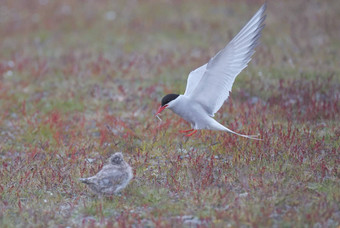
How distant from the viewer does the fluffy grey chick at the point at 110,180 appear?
6.63 meters

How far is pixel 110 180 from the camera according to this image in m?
6.63

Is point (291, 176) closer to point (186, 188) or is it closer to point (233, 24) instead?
point (186, 188)

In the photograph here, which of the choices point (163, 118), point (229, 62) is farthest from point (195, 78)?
point (163, 118)

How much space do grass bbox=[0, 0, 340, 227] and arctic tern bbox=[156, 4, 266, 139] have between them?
63 centimetres

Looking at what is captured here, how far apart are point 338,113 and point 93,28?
10882 mm

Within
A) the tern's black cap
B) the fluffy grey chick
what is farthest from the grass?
the tern's black cap

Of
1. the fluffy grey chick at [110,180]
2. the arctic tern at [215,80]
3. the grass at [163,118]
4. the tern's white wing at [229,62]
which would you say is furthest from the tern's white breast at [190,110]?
the fluffy grey chick at [110,180]

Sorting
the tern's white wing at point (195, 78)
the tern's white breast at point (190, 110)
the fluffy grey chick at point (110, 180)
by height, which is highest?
the tern's white wing at point (195, 78)

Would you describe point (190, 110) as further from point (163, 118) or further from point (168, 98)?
point (163, 118)

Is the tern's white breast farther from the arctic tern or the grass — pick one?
the grass

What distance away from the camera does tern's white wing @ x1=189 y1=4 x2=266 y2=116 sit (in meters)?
7.61

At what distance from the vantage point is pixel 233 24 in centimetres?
1738

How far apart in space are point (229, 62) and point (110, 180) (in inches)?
111

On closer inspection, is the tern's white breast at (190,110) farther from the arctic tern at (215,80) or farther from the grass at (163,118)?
the grass at (163,118)
